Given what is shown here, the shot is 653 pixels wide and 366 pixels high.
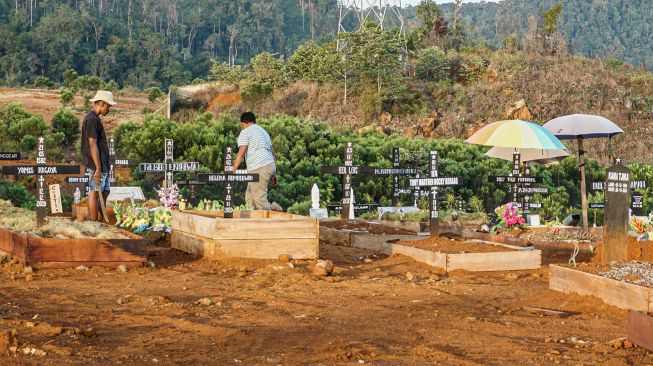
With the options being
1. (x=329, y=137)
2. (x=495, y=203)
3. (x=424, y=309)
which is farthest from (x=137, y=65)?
(x=424, y=309)

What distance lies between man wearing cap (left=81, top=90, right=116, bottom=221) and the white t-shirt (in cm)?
212

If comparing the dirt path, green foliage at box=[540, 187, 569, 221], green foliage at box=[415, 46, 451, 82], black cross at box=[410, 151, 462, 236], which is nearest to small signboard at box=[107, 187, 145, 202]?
black cross at box=[410, 151, 462, 236]

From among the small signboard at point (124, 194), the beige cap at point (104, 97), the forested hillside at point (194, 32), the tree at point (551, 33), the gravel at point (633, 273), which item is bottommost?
the gravel at point (633, 273)

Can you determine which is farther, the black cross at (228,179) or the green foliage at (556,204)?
the green foliage at (556,204)

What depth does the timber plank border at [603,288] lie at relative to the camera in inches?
309

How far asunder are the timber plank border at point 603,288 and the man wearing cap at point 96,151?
614 cm

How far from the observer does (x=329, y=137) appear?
30984mm

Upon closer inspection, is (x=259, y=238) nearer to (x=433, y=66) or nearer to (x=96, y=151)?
(x=96, y=151)

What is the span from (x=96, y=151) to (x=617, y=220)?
6.38m

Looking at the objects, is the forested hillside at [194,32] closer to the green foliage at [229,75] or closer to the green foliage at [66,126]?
the green foliage at [229,75]

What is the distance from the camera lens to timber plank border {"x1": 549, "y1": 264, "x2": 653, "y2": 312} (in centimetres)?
786

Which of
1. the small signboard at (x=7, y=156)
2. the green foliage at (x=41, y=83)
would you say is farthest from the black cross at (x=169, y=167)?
the green foliage at (x=41, y=83)

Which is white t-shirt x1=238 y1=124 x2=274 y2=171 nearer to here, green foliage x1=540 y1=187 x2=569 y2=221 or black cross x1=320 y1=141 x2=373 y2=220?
black cross x1=320 y1=141 x2=373 y2=220

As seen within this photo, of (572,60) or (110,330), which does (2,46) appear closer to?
(572,60)
